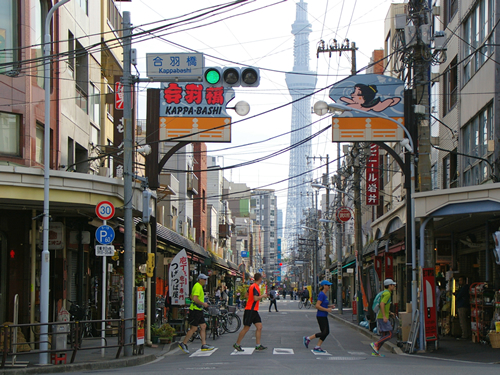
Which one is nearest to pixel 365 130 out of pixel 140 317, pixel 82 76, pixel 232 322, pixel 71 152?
pixel 140 317

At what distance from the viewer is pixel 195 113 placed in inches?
837

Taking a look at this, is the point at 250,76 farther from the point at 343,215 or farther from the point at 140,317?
the point at 343,215

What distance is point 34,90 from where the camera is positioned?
1867 centimetres

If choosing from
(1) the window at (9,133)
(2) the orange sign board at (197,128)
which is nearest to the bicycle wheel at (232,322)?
(2) the orange sign board at (197,128)

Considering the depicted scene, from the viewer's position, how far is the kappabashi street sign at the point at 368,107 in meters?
20.7

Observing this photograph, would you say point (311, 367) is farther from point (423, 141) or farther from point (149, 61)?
point (149, 61)

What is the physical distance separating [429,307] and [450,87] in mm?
12524

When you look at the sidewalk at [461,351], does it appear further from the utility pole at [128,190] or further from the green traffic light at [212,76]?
the green traffic light at [212,76]

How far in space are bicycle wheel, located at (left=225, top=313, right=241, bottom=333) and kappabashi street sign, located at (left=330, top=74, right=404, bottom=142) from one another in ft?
28.4

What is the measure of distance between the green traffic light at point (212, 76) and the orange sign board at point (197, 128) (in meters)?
5.62

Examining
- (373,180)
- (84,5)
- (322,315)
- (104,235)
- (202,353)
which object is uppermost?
(84,5)

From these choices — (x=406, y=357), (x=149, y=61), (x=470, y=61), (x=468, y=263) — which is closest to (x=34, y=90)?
(x=149, y=61)

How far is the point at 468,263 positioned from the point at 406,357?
10352 millimetres

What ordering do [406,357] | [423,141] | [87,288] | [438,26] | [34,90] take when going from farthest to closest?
[438,26] < [87,288] < [34,90] < [423,141] < [406,357]
